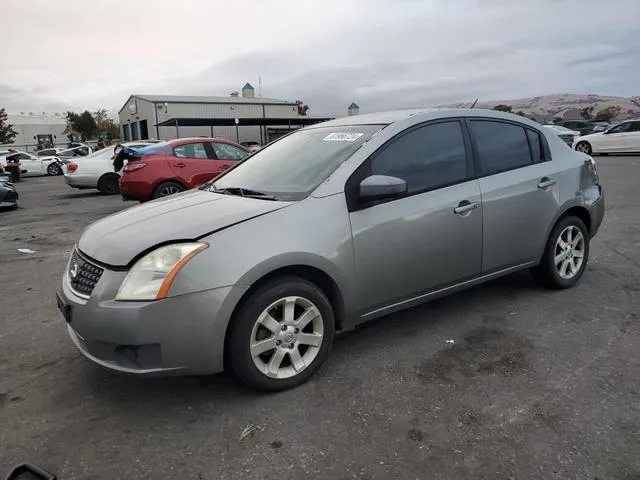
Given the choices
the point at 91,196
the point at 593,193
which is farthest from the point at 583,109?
the point at 593,193

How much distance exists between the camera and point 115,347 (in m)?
2.70

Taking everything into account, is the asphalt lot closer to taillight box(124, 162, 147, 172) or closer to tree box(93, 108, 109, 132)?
taillight box(124, 162, 147, 172)

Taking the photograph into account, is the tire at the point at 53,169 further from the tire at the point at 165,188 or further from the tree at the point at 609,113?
the tree at the point at 609,113

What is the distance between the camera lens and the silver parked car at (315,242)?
2.71 m

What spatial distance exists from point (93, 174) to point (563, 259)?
13113 millimetres

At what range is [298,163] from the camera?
3.70 meters

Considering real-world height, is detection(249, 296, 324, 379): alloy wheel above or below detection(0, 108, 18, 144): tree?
below

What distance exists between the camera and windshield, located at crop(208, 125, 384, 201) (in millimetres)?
3377

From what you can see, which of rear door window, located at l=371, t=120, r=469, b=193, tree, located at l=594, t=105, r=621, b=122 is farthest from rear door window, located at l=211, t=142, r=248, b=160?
tree, located at l=594, t=105, r=621, b=122

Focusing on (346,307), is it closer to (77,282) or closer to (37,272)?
(77,282)

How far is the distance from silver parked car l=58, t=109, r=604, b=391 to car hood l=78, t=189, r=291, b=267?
14mm

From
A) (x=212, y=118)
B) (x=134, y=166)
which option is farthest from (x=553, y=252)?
(x=212, y=118)

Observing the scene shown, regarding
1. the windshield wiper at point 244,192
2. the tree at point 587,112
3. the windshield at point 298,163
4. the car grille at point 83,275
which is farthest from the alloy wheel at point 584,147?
the tree at point 587,112

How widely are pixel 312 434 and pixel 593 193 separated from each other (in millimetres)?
3578
